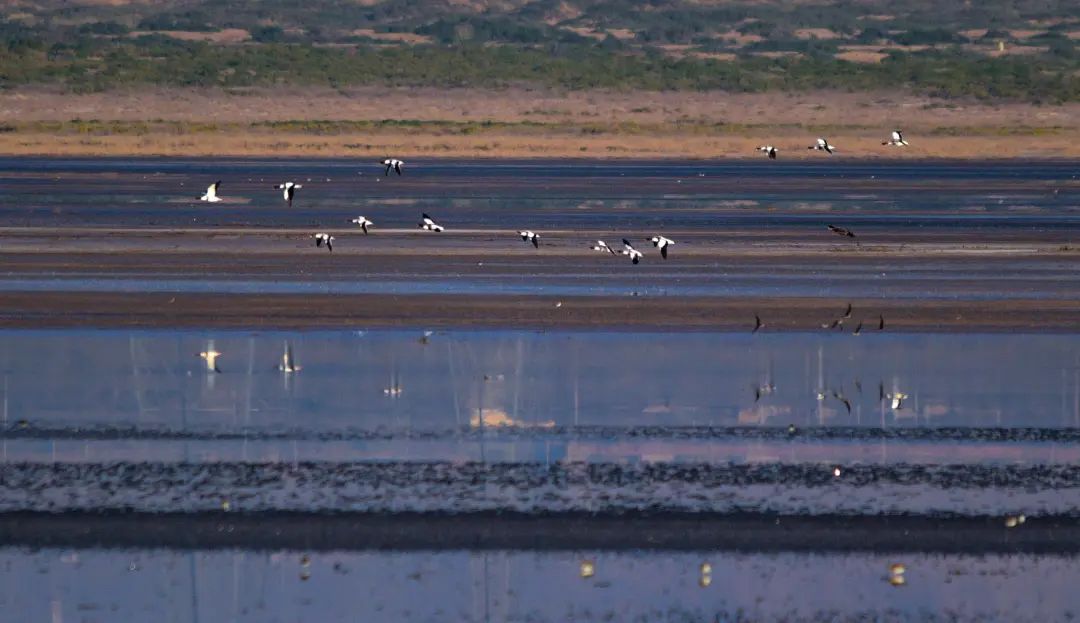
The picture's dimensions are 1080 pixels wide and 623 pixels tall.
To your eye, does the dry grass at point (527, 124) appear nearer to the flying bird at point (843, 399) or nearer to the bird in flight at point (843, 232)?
the bird in flight at point (843, 232)

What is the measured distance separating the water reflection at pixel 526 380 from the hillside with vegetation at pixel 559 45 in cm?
6207

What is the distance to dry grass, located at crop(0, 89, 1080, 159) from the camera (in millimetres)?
56406

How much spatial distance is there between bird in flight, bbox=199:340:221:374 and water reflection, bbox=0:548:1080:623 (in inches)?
232

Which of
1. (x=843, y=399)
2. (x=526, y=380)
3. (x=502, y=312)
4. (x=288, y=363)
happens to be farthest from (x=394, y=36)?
(x=843, y=399)

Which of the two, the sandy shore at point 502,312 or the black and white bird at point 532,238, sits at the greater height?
the black and white bird at point 532,238

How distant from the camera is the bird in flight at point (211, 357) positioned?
15227mm

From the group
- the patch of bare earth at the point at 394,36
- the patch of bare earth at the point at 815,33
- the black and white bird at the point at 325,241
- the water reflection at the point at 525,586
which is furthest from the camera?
the patch of bare earth at the point at 815,33

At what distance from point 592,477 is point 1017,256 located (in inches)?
621

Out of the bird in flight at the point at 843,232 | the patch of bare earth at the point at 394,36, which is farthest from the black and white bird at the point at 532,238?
the patch of bare earth at the point at 394,36

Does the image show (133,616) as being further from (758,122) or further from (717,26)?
(717,26)

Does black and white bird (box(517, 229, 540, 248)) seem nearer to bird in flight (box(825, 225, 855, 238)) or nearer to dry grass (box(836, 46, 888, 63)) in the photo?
bird in flight (box(825, 225, 855, 238))

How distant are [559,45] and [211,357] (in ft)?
303

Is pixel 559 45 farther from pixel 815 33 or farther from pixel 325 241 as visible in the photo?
pixel 325 241

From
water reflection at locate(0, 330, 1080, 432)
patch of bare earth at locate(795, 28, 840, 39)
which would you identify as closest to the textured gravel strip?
water reflection at locate(0, 330, 1080, 432)
